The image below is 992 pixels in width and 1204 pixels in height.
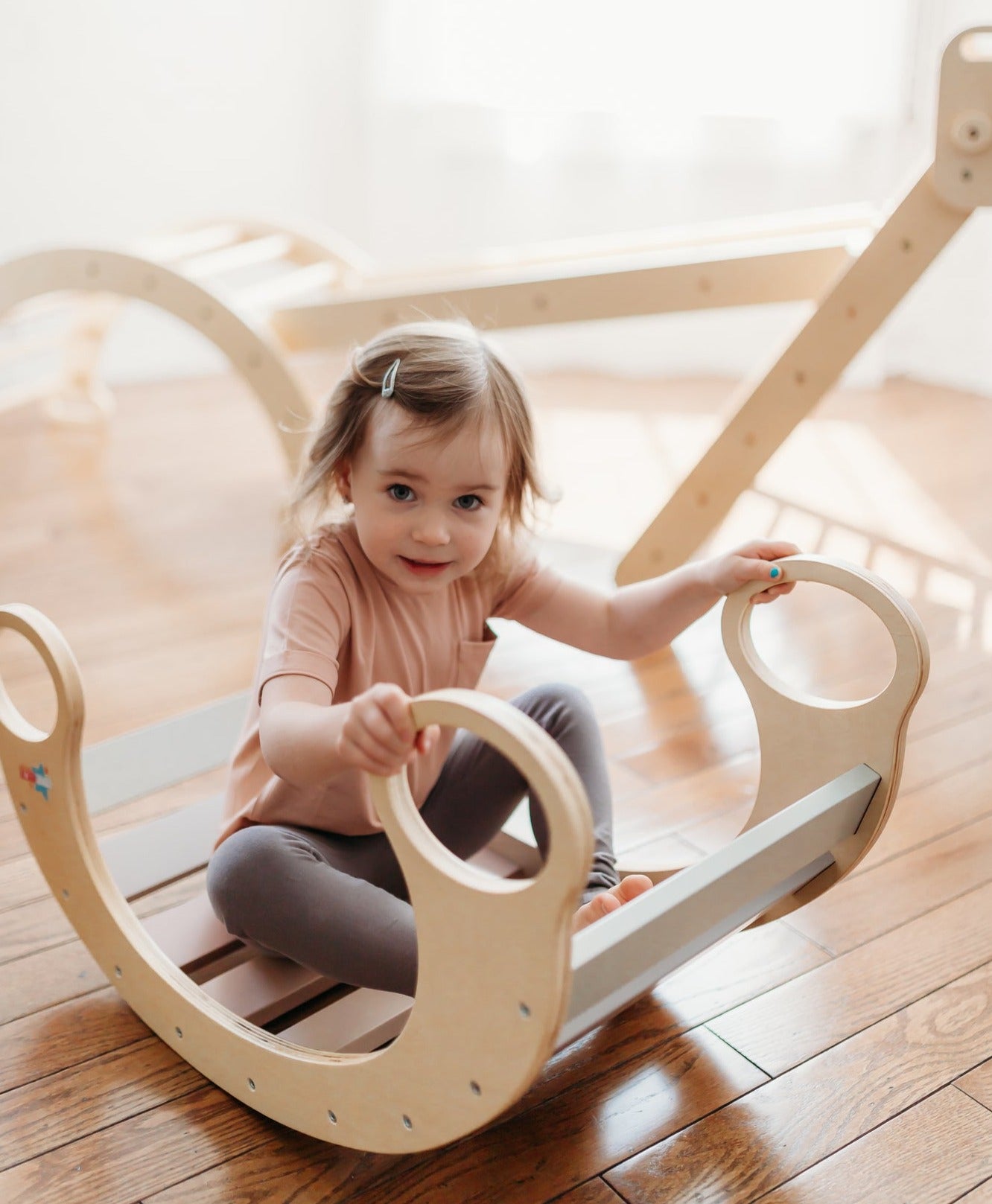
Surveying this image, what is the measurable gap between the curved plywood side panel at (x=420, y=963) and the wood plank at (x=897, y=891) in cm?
41

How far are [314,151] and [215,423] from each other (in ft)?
2.78

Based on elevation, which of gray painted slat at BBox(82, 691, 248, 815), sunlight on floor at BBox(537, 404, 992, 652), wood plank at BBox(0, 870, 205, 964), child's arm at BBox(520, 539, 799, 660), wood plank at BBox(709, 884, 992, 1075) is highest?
child's arm at BBox(520, 539, 799, 660)

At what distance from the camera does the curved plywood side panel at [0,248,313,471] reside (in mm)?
1448

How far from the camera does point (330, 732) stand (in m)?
0.68

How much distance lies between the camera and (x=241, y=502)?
6.51 feet

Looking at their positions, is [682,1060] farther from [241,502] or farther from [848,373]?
[848,373]

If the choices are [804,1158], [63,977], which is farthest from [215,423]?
[804,1158]

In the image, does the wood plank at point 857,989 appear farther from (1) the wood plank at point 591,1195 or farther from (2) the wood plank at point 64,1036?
(2) the wood plank at point 64,1036

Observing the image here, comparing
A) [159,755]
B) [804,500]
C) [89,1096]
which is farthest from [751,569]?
[804,500]

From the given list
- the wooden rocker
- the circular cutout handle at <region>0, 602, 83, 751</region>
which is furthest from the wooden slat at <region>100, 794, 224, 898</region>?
the circular cutout handle at <region>0, 602, 83, 751</region>

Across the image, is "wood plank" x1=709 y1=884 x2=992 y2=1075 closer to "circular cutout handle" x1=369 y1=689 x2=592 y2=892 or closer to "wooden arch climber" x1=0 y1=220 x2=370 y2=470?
"circular cutout handle" x1=369 y1=689 x2=592 y2=892

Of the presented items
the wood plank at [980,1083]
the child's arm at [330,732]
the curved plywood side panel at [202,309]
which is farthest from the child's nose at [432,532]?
the curved plywood side panel at [202,309]

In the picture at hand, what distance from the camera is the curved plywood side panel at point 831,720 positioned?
78cm

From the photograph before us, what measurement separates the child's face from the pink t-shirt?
0.03 m
